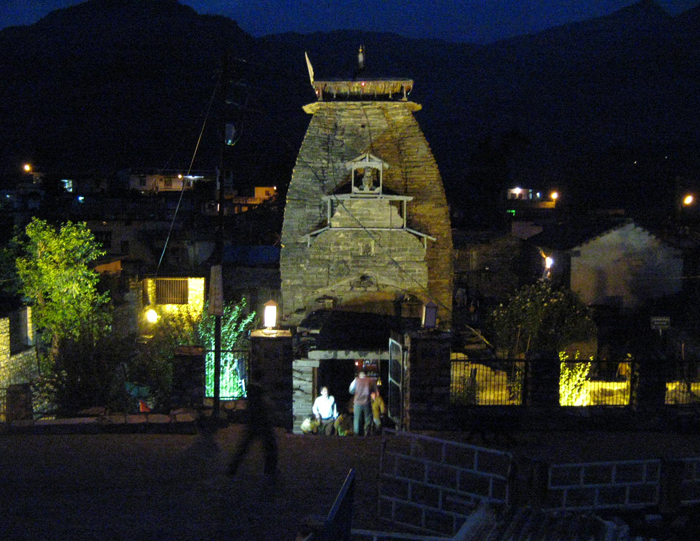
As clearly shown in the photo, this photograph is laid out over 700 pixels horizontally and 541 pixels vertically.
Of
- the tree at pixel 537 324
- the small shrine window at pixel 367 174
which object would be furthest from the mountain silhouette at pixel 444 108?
the small shrine window at pixel 367 174

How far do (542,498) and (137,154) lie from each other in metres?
99.8

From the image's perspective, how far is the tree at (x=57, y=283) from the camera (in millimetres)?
22469

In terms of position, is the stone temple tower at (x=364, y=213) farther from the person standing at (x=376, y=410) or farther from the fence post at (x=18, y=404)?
the fence post at (x=18, y=404)

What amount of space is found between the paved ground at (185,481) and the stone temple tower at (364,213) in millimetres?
11708

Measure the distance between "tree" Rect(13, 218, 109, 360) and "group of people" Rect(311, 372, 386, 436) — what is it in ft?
40.0

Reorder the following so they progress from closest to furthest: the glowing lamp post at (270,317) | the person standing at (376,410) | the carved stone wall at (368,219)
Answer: the glowing lamp post at (270,317)
the person standing at (376,410)
the carved stone wall at (368,219)

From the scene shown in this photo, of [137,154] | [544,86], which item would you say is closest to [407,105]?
[137,154]

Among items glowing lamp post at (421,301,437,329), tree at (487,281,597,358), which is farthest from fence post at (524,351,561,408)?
tree at (487,281,597,358)

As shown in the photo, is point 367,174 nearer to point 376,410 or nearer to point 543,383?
point 376,410

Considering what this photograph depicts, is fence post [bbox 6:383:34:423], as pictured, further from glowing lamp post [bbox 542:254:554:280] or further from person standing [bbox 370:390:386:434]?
glowing lamp post [bbox 542:254:554:280]

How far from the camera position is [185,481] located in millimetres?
9195

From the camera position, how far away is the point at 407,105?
23391 millimetres

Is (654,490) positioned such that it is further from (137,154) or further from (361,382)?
(137,154)

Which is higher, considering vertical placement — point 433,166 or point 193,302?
point 433,166
